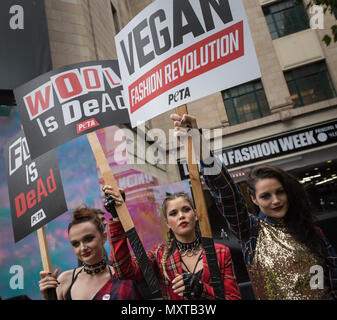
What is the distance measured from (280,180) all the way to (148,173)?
1862 millimetres

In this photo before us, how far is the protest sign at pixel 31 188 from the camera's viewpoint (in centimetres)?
227

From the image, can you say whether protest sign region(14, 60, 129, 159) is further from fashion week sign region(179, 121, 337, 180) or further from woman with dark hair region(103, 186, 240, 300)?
fashion week sign region(179, 121, 337, 180)

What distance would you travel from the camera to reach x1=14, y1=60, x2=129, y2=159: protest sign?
2.26 m

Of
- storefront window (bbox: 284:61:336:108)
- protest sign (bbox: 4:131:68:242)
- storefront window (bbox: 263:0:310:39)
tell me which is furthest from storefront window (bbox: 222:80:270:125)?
protest sign (bbox: 4:131:68:242)

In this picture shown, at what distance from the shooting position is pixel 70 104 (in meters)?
2.32

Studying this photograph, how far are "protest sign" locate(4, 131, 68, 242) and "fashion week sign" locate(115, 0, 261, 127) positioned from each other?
39.1 inches

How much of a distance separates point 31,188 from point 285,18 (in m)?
3.62

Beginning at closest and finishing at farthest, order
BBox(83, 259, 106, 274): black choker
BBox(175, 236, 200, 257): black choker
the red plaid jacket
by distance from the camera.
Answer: the red plaid jacket
BBox(175, 236, 200, 257): black choker
BBox(83, 259, 106, 274): black choker

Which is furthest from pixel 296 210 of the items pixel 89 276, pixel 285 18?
pixel 285 18

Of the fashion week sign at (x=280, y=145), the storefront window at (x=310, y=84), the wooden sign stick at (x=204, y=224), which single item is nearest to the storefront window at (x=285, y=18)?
the storefront window at (x=310, y=84)

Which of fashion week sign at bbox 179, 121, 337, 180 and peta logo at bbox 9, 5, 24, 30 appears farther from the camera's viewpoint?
peta logo at bbox 9, 5, 24, 30

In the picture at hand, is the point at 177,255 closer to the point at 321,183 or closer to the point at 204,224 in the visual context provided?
the point at 204,224

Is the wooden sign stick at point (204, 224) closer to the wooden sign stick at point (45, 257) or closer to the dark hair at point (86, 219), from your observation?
the dark hair at point (86, 219)

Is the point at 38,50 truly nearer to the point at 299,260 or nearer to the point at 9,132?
the point at 9,132
